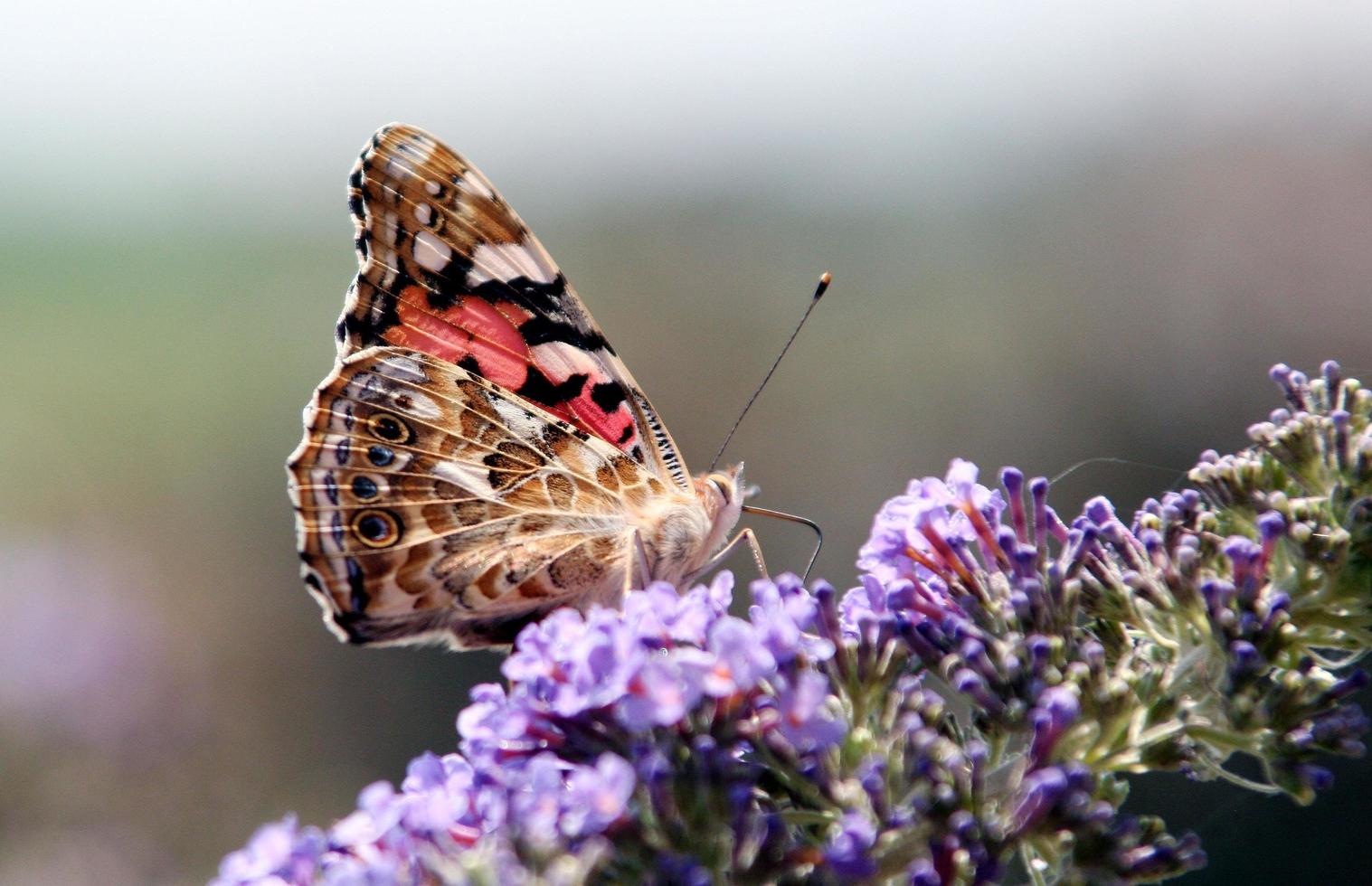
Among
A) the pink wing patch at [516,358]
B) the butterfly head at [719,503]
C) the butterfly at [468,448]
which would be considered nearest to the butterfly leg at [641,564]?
the butterfly at [468,448]

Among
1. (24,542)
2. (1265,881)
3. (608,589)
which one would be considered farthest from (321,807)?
(1265,881)

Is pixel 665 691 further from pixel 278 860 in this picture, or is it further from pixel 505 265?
pixel 505 265

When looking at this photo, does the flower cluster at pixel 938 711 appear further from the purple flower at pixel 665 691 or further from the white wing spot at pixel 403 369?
the white wing spot at pixel 403 369

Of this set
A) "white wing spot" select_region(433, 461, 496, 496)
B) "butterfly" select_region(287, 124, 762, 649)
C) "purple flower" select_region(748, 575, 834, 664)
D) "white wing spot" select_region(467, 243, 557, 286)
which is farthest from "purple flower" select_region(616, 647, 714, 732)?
"white wing spot" select_region(467, 243, 557, 286)

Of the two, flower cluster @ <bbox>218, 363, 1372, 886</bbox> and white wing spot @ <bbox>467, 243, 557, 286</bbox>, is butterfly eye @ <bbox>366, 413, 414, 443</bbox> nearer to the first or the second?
white wing spot @ <bbox>467, 243, 557, 286</bbox>

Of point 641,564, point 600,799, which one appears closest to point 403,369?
point 641,564

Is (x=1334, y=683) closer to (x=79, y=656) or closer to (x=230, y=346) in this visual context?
(x=79, y=656)
